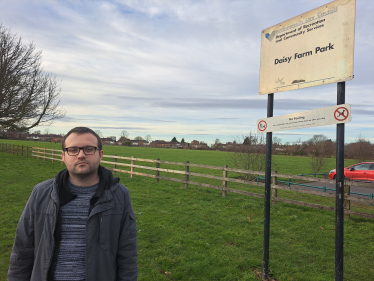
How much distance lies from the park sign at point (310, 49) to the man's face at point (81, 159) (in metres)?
2.93

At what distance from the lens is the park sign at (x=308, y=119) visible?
299cm

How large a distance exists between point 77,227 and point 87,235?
110 millimetres

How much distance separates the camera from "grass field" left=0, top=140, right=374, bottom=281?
414 cm

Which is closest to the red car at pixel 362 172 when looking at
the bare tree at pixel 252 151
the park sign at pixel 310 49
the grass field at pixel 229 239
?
the bare tree at pixel 252 151

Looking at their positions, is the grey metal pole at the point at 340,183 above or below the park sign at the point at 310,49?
below

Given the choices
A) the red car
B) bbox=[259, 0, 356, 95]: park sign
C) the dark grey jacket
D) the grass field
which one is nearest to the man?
the dark grey jacket

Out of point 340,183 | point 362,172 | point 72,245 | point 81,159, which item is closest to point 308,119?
point 340,183

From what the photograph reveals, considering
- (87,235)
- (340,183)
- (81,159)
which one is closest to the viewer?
(87,235)

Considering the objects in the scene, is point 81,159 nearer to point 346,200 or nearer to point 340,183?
point 340,183

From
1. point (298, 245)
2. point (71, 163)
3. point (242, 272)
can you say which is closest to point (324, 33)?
point (71, 163)

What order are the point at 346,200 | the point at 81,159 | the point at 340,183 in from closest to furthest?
the point at 81,159 → the point at 340,183 → the point at 346,200

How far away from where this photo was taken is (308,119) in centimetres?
339

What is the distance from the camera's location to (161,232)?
571 cm

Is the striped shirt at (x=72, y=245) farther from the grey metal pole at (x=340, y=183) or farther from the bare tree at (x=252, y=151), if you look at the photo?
the bare tree at (x=252, y=151)
